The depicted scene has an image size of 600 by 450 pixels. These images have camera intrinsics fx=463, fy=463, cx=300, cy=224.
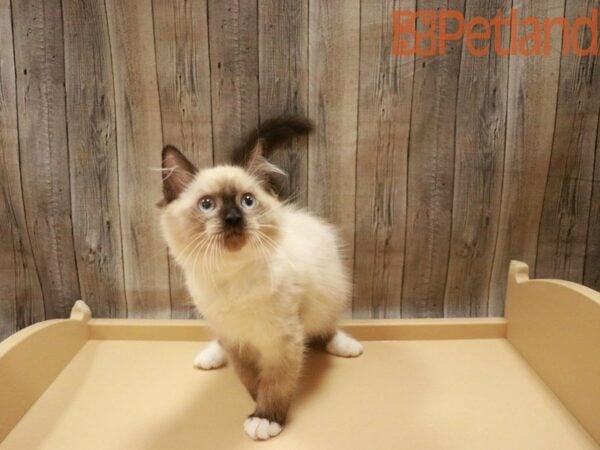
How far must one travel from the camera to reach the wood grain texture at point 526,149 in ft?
4.86

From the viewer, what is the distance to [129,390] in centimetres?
135

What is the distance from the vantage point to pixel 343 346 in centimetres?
150

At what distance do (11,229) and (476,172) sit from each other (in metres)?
1.60

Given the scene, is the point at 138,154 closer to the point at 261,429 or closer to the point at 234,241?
the point at 234,241

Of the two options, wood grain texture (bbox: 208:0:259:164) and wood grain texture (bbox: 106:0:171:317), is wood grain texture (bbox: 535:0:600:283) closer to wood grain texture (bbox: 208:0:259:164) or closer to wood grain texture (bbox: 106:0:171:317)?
wood grain texture (bbox: 208:0:259:164)

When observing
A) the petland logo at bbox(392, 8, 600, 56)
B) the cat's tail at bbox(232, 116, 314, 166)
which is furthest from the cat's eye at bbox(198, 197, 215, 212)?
the petland logo at bbox(392, 8, 600, 56)

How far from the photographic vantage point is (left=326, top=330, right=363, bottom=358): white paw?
4.91 ft

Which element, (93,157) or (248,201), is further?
(93,157)

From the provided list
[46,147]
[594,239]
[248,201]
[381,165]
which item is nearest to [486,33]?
[381,165]

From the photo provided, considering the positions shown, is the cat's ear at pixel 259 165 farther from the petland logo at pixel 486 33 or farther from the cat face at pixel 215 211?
the petland logo at pixel 486 33

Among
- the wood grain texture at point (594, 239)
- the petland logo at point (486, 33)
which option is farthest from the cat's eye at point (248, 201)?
the wood grain texture at point (594, 239)

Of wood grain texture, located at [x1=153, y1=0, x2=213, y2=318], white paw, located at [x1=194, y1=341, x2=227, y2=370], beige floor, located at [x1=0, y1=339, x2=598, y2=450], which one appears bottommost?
beige floor, located at [x1=0, y1=339, x2=598, y2=450]

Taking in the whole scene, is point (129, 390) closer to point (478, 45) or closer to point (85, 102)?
point (85, 102)

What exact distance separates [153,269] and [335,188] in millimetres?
702
